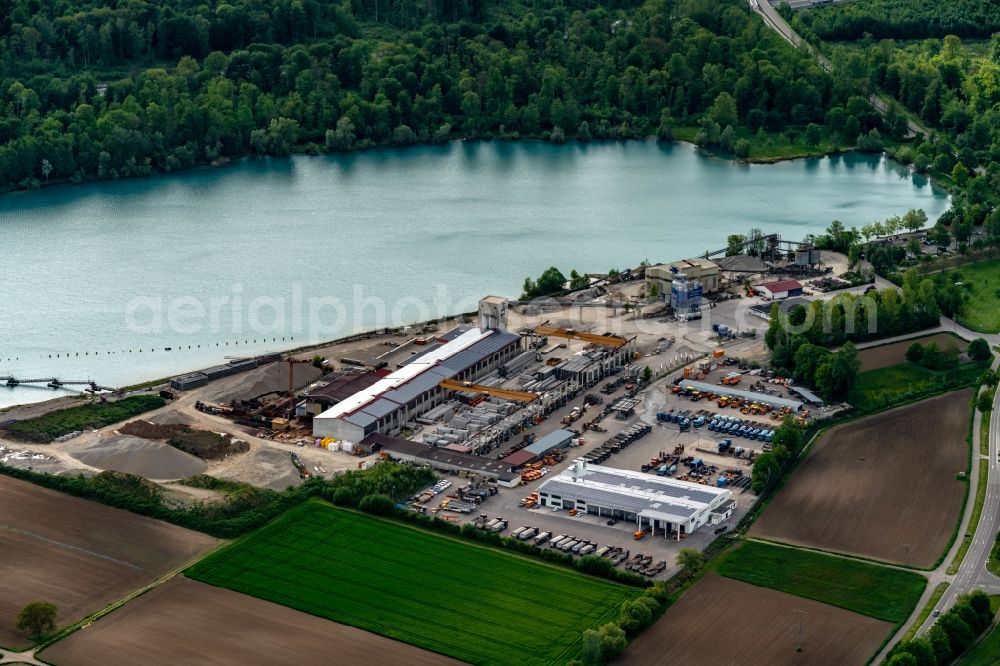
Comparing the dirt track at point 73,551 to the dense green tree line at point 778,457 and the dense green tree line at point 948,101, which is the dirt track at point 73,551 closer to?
the dense green tree line at point 778,457

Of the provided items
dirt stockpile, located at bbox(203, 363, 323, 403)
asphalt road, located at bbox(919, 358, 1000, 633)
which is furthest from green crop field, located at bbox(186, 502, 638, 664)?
dirt stockpile, located at bbox(203, 363, 323, 403)

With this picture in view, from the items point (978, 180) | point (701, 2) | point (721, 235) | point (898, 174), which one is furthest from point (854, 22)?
point (721, 235)

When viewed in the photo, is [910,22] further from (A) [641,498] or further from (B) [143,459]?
(B) [143,459]

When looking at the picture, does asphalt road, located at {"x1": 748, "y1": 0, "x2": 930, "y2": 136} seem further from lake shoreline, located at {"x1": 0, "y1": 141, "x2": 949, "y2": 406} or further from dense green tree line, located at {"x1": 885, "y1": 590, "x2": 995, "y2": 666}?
dense green tree line, located at {"x1": 885, "y1": 590, "x2": 995, "y2": 666}

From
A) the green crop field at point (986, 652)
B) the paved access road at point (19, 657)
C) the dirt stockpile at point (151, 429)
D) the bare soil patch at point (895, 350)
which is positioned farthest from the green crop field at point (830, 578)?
the dirt stockpile at point (151, 429)

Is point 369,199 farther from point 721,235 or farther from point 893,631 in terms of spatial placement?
point 893,631

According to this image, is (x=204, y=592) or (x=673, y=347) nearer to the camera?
(x=204, y=592)
